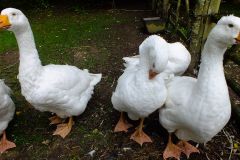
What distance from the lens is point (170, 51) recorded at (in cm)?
430

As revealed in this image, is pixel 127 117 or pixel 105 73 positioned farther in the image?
pixel 105 73

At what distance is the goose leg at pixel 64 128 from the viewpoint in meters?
4.07

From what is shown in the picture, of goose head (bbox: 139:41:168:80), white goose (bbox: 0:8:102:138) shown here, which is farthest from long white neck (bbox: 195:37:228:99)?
white goose (bbox: 0:8:102:138)

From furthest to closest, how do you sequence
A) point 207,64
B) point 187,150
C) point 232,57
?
point 232,57 → point 187,150 → point 207,64

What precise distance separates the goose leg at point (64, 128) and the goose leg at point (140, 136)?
834 millimetres

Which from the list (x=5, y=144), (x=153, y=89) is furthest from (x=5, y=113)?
(x=153, y=89)

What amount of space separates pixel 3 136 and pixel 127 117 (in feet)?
5.34

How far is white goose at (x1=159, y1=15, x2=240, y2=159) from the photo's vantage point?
2.91 m

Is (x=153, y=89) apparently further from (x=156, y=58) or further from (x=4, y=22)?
(x=4, y=22)

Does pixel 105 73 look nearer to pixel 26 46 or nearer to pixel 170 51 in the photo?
pixel 170 51

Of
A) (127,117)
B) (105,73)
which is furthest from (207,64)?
(105,73)

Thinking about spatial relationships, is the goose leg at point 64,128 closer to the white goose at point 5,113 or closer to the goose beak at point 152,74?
the white goose at point 5,113

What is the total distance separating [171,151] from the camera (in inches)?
149

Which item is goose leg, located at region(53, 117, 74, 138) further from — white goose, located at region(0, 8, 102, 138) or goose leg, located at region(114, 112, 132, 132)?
goose leg, located at region(114, 112, 132, 132)
